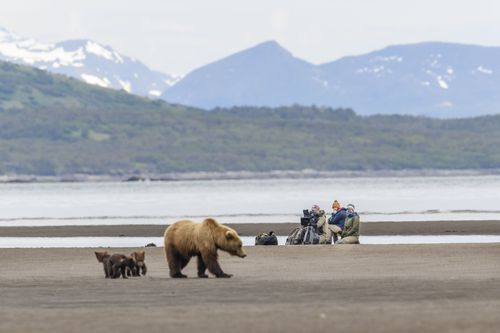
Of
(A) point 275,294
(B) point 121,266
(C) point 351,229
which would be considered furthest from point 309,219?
(A) point 275,294

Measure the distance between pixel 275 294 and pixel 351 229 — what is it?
17.6 meters

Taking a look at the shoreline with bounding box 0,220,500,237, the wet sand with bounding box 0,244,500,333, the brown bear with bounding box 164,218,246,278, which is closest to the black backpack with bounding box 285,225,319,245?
the wet sand with bounding box 0,244,500,333

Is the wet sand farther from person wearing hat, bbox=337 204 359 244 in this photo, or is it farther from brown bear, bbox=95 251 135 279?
person wearing hat, bbox=337 204 359 244

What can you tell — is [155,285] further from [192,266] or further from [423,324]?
[423,324]

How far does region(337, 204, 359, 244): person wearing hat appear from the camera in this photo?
42.4 m

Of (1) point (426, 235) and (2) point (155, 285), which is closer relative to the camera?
(2) point (155, 285)

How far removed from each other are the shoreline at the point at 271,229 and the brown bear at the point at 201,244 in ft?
95.3

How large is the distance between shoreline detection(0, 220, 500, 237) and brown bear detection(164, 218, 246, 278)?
2904cm

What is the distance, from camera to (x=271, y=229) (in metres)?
64.4

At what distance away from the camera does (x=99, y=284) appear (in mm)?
28438

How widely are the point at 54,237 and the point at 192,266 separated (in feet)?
88.7

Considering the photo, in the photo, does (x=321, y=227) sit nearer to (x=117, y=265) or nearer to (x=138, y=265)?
(x=138, y=265)

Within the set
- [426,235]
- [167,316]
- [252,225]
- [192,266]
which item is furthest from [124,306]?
[252,225]

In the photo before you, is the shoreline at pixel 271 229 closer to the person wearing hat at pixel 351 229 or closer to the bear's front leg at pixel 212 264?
the person wearing hat at pixel 351 229
